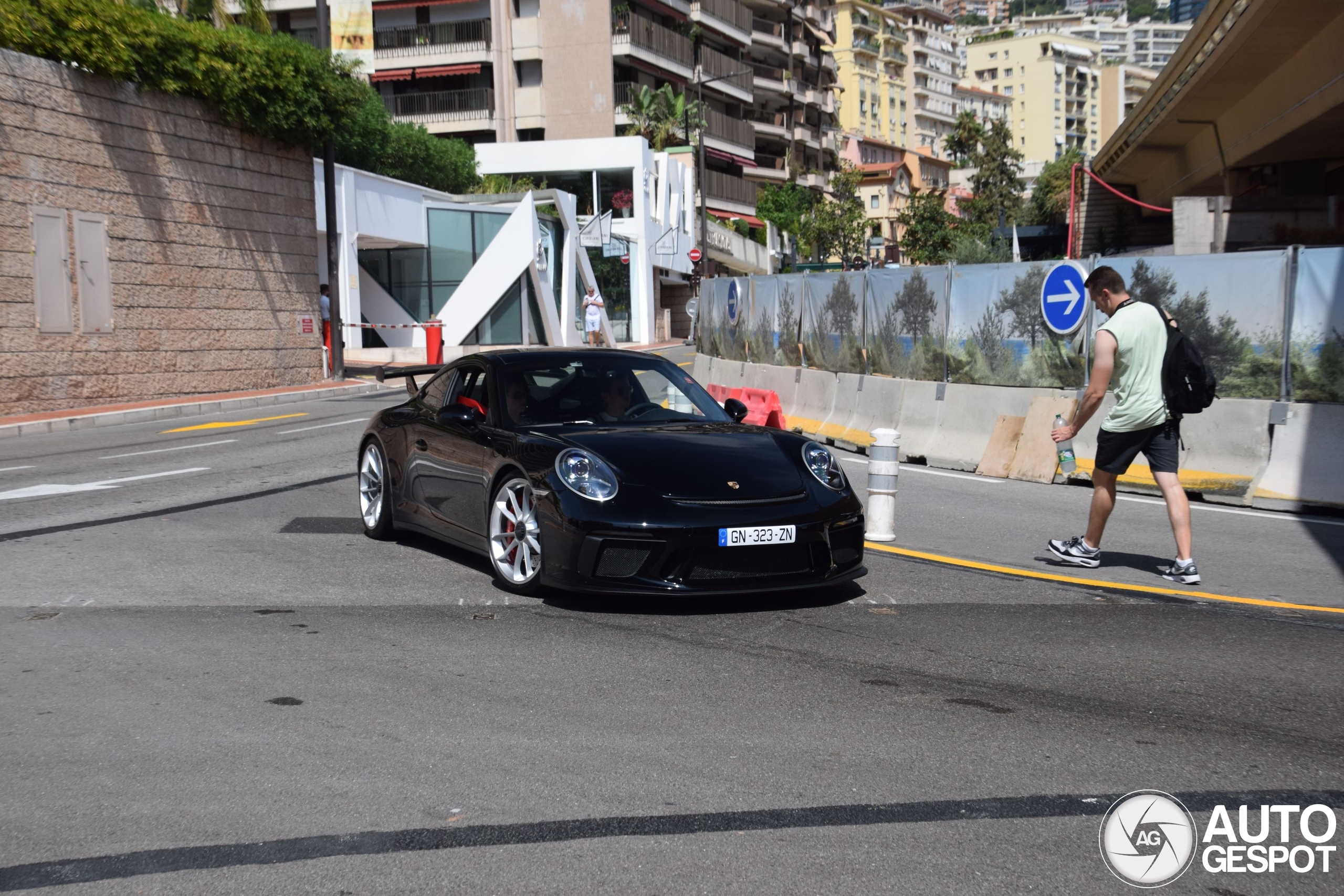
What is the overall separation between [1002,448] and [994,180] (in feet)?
305

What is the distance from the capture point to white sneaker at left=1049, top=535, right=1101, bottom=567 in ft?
25.6

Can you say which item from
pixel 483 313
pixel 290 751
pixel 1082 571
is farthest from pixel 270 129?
pixel 290 751

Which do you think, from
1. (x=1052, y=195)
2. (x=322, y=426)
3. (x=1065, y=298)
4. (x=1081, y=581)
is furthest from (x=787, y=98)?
(x=1081, y=581)

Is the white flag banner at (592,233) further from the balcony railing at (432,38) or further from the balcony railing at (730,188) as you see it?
the balcony railing at (730,188)

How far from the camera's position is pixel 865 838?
11.7 feet

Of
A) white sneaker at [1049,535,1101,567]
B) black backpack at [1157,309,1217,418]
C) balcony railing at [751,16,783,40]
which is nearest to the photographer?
black backpack at [1157,309,1217,418]

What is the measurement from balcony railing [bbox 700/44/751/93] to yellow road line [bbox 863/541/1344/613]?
6304 centimetres

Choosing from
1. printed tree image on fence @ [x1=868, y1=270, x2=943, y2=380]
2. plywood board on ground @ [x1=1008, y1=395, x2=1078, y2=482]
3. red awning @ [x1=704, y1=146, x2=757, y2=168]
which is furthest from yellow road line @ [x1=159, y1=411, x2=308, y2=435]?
red awning @ [x1=704, y1=146, x2=757, y2=168]

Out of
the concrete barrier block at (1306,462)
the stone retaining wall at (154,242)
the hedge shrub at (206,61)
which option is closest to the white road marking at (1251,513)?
the concrete barrier block at (1306,462)

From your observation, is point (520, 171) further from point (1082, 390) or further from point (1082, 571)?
point (1082, 571)

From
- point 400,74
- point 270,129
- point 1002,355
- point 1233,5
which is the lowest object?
point 1002,355

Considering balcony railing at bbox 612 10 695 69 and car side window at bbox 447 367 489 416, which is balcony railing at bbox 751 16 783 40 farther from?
car side window at bbox 447 367 489 416

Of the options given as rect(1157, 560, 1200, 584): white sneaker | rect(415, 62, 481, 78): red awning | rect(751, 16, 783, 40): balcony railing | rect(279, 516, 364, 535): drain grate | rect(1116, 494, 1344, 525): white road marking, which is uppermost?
rect(751, 16, 783, 40): balcony railing

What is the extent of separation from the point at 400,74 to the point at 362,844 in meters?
61.8
